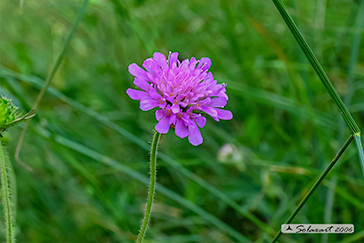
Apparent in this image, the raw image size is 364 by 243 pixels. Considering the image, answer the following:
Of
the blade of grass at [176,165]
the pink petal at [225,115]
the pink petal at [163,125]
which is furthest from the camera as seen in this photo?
the blade of grass at [176,165]

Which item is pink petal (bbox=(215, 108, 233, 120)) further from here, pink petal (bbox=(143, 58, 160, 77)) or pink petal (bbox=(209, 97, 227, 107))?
pink petal (bbox=(143, 58, 160, 77))

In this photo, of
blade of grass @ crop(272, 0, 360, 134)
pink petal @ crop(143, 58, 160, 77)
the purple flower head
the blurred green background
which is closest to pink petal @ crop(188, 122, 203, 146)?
the purple flower head

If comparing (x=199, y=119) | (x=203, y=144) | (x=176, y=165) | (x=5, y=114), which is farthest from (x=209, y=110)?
(x=203, y=144)

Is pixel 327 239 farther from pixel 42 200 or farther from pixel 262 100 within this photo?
pixel 42 200

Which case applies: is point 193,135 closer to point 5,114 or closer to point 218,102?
point 218,102

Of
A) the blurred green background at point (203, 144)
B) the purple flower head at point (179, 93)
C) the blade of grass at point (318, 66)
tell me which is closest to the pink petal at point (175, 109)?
the purple flower head at point (179, 93)

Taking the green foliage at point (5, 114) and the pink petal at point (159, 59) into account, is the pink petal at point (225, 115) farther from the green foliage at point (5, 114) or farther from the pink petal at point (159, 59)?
the green foliage at point (5, 114)

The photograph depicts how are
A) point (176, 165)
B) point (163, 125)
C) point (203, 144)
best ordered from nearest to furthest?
point (163, 125), point (176, 165), point (203, 144)
